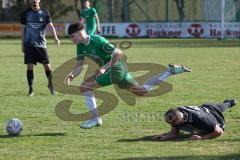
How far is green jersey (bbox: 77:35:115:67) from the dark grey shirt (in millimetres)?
4674

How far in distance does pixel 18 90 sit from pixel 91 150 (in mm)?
7236

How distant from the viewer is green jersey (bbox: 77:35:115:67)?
377 inches

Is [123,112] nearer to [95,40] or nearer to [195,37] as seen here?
[95,40]

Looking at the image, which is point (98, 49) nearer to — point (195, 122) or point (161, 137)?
point (161, 137)

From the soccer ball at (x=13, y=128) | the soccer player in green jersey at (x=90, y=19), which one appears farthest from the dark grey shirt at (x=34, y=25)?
the soccer player in green jersey at (x=90, y=19)

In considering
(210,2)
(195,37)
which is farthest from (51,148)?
(210,2)

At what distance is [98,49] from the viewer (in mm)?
9633

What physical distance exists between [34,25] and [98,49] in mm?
4924

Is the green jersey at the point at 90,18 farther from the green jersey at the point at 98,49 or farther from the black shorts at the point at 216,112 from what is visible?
the black shorts at the point at 216,112

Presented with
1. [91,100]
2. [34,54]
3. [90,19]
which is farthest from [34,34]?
[90,19]

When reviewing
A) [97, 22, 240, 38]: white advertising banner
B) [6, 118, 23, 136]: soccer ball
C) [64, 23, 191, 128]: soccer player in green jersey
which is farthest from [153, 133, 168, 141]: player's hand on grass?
[97, 22, 240, 38]: white advertising banner

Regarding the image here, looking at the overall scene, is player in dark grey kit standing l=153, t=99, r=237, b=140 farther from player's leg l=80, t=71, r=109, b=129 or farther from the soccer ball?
the soccer ball

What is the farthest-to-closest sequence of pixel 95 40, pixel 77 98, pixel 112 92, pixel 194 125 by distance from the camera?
pixel 112 92
pixel 77 98
pixel 95 40
pixel 194 125

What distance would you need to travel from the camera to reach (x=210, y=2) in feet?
174
